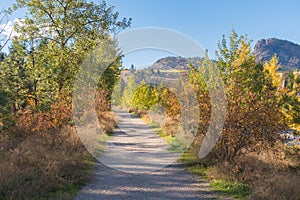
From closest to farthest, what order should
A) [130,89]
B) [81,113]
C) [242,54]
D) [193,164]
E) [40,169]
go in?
[40,169], [193,164], [81,113], [242,54], [130,89]

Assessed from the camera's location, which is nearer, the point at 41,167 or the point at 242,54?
the point at 41,167

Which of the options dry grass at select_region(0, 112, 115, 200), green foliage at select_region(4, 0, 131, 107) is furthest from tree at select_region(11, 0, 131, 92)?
dry grass at select_region(0, 112, 115, 200)

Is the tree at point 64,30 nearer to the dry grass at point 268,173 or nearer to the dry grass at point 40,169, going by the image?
the dry grass at point 40,169

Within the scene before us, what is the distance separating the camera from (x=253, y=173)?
6289 millimetres

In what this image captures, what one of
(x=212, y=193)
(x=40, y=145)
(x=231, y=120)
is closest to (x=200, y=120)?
(x=231, y=120)

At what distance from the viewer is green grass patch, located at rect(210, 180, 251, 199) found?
5.40m

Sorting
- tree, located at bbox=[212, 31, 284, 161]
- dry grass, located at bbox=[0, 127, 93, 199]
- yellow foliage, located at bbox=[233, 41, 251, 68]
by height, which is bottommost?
dry grass, located at bbox=[0, 127, 93, 199]

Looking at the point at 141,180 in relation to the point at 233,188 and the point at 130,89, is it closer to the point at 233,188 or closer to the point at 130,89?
the point at 233,188

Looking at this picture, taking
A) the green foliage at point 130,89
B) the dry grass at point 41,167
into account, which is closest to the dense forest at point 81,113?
the dry grass at point 41,167

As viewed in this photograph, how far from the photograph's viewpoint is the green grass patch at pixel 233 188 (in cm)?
540

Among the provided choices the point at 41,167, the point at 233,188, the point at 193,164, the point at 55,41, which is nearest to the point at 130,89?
the point at 55,41

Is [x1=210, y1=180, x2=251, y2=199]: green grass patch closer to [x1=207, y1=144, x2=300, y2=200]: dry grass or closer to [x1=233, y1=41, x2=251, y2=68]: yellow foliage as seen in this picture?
[x1=207, y1=144, x2=300, y2=200]: dry grass

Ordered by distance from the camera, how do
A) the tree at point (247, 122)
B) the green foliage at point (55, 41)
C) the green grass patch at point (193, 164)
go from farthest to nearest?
the green foliage at point (55, 41) → the green grass patch at point (193, 164) → the tree at point (247, 122)

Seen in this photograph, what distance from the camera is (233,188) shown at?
→ 5.69 meters
